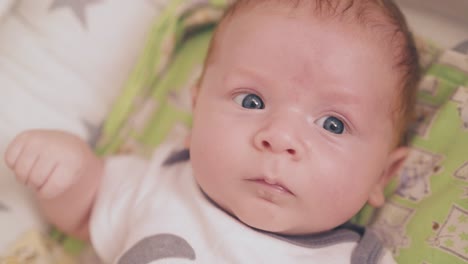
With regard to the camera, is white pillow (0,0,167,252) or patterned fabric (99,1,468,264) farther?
white pillow (0,0,167,252)

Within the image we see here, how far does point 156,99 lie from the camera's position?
1.51 m

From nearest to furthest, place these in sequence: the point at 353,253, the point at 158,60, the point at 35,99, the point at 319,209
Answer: the point at 319,209
the point at 353,253
the point at 35,99
the point at 158,60

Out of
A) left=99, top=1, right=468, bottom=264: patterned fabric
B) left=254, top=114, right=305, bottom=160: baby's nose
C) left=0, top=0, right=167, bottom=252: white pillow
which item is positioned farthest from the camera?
left=0, top=0, right=167, bottom=252: white pillow

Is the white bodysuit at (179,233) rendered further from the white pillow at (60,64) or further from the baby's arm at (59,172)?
the white pillow at (60,64)

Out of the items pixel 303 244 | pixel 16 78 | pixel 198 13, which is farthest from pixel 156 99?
pixel 303 244

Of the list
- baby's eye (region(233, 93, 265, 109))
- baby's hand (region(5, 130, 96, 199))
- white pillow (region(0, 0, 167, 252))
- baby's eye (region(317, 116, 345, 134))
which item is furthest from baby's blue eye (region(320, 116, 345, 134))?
white pillow (region(0, 0, 167, 252))

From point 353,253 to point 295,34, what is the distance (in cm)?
42

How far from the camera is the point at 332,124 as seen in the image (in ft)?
3.36

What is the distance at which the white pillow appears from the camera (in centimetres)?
128

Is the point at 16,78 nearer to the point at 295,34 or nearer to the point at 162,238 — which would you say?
the point at 162,238

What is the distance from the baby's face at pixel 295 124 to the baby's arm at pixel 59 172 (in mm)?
269

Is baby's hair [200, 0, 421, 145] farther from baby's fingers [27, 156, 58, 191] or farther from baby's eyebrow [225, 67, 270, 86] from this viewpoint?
baby's fingers [27, 156, 58, 191]

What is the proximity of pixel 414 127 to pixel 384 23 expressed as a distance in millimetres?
309

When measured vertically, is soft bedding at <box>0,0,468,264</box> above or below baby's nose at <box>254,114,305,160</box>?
below
